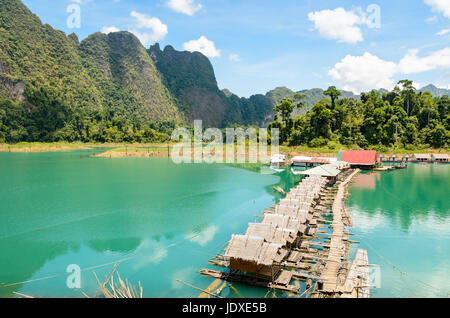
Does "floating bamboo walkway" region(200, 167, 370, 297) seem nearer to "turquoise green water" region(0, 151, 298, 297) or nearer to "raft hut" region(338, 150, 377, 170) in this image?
"turquoise green water" region(0, 151, 298, 297)

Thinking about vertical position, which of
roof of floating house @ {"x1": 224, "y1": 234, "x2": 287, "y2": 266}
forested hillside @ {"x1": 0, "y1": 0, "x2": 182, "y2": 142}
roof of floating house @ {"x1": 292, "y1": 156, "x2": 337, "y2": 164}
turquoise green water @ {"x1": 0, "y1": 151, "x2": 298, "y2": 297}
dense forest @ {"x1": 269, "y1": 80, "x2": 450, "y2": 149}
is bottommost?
turquoise green water @ {"x1": 0, "y1": 151, "x2": 298, "y2": 297}

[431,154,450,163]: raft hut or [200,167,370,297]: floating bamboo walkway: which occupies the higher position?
[431,154,450,163]: raft hut

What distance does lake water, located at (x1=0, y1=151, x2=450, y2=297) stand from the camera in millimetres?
11336

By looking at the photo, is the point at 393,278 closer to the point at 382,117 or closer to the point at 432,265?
the point at 432,265

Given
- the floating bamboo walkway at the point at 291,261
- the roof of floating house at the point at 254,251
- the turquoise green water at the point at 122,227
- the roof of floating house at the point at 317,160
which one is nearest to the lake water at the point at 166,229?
the turquoise green water at the point at 122,227

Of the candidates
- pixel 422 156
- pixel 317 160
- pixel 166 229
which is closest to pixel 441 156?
pixel 422 156

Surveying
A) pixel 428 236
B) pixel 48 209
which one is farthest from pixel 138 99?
pixel 428 236

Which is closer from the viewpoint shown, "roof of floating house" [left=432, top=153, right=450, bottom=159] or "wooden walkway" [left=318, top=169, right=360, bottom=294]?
"wooden walkway" [left=318, top=169, right=360, bottom=294]

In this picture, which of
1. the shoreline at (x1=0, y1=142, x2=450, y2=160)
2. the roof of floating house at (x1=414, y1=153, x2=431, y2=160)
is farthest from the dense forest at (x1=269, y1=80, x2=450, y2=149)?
the roof of floating house at (x1=414, y1=153, x2=431, y2=160)

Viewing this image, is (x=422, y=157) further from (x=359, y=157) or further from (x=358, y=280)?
(x=358, y=280)

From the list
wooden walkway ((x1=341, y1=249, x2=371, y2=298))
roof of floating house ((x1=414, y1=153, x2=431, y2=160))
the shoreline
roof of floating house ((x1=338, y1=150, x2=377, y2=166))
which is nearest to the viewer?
wooden walkway ((x1=341, y1=249, x2=371, y2=298))

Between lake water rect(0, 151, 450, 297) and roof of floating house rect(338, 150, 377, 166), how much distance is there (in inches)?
344

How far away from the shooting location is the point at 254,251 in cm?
1059
